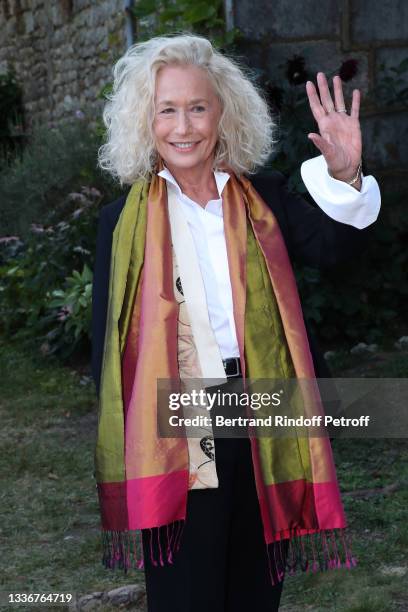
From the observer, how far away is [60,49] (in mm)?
11180

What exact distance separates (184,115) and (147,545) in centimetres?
110

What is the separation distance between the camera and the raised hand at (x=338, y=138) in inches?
104

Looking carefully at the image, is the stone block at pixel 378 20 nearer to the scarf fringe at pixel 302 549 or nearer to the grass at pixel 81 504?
the grass at pixel 81 504

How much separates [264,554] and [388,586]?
1169 millimetres

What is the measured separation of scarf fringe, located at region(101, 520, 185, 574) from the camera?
261 centimetres

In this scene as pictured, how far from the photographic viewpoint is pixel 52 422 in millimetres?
6375

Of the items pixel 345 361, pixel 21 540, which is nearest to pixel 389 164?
pixel 345 361

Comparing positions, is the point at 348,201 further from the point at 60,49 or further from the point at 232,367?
the point at 60,49

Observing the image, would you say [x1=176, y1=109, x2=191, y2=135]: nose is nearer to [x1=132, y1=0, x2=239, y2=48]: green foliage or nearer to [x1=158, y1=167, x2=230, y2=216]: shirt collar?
[x1=158, y1=167, x2=230, y2=216]: shirt collar

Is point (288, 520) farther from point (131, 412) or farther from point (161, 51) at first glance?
point (161, 51)

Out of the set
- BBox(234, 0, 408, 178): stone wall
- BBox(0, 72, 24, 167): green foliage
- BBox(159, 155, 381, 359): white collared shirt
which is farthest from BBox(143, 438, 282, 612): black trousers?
BBox(0, 72, 24, 167): green foliage

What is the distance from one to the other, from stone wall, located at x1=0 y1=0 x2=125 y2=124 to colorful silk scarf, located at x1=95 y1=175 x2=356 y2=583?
6669 millimetres

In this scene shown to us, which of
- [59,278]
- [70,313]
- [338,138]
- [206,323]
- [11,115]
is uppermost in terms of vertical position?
[11,115]

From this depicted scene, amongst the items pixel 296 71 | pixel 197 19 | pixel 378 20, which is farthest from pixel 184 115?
pixel 378 20
